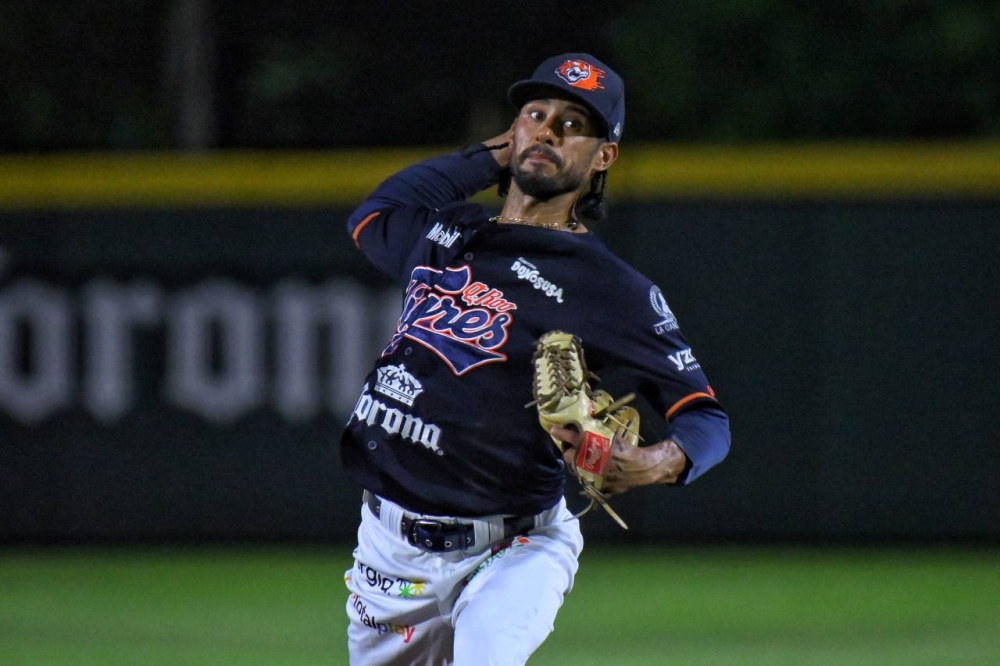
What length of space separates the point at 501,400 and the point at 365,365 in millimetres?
5422

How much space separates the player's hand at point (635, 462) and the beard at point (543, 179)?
729mm

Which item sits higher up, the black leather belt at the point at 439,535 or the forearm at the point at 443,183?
the forearm at the point at 443,183

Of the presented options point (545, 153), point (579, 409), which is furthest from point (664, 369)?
point (545, 153)

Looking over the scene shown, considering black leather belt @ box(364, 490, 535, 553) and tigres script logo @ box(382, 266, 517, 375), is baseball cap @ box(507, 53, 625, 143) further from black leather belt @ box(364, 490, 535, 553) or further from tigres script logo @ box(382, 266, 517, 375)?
black leather belt @ box(364, 490, 535, 553)

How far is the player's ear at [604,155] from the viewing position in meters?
4.11

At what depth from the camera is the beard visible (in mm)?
4027

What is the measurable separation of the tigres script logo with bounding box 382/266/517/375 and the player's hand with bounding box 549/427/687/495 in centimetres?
39

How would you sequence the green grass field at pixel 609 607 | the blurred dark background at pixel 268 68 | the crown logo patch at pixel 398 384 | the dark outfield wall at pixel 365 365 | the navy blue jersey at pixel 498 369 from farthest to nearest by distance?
the blurred dark background at pixel 268 68
the dark outfield wall at pixel 365 365
the green grass field at pixel 609 607
the crown logo patch at pixel 398 384
the navy blue jersey at pixel 498 369

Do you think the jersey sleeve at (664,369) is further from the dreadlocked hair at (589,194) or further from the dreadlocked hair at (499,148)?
the dreadlocked hair at (499,148)

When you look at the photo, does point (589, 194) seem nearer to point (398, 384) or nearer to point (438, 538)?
point (398, 384)

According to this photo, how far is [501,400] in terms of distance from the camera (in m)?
3.88

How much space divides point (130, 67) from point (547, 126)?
275 inches

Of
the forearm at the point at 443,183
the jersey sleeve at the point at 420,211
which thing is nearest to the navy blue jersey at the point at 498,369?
the jersey sleeve at the point at 420,211

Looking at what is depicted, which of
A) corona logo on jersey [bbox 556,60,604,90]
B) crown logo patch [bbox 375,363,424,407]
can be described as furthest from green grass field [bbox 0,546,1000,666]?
corona logo on jersey [bbox 556,60,604,90]
